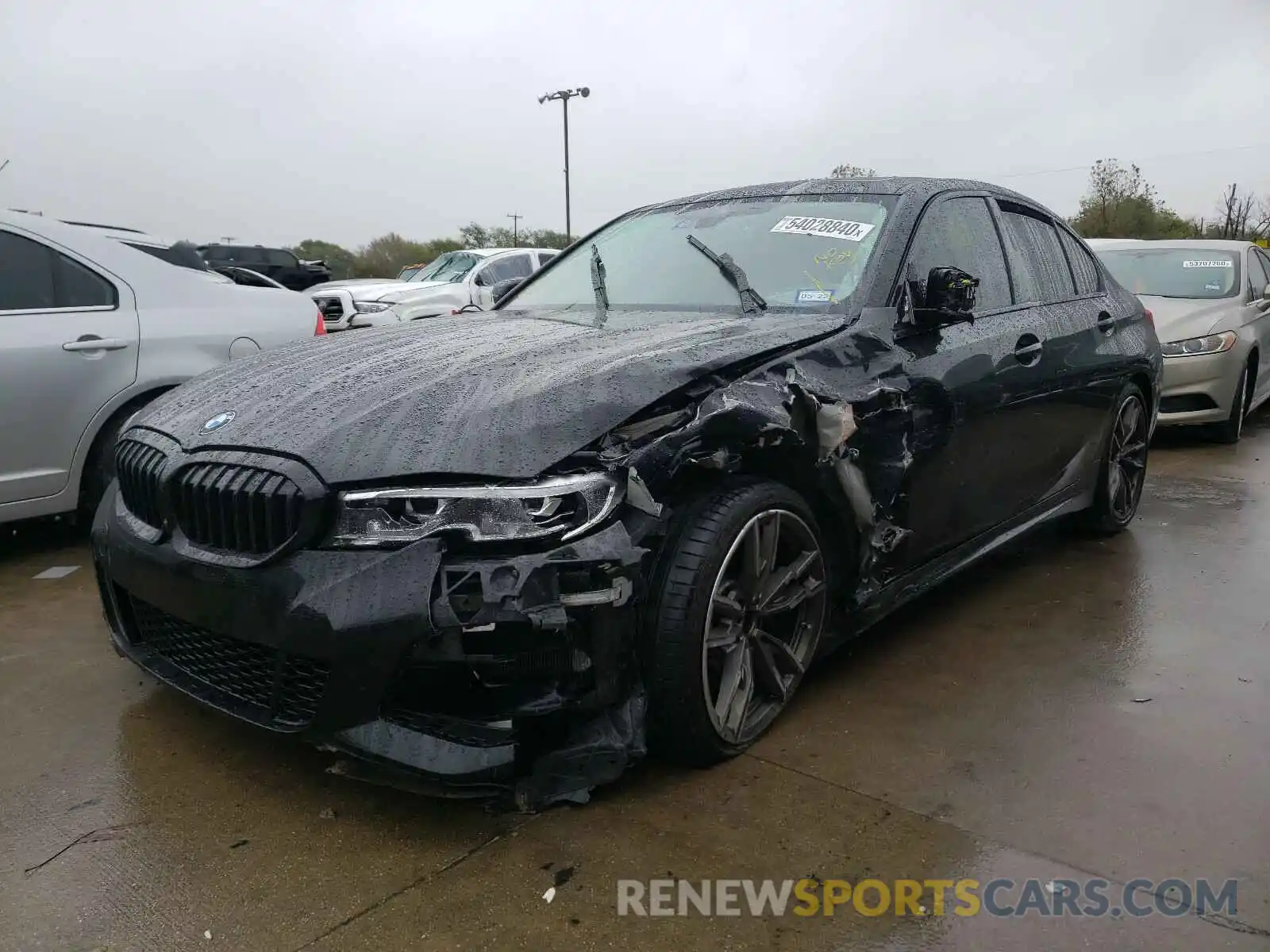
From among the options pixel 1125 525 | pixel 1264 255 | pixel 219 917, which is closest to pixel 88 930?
pixel 219 917

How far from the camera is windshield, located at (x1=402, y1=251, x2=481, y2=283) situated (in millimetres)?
14070

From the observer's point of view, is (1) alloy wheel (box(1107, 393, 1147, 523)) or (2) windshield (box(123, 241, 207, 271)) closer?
(1) alloy wheel (box(1107, 393, 1147, 523))

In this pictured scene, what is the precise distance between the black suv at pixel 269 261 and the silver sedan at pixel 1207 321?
37.3 feet

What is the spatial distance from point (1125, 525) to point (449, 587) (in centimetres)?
417

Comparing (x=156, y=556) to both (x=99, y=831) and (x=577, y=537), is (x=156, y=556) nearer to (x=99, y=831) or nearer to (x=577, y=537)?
(x=99, y=831)

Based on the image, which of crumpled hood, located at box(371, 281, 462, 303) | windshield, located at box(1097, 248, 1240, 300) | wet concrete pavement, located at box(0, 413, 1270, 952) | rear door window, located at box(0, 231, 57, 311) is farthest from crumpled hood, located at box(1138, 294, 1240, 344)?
crumpled hood, located at box(371, 281, 462, 303)

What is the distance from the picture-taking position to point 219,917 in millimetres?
2084

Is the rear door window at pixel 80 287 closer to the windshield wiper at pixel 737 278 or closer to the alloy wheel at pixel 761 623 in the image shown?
the windshield wiper at pixel 737 278

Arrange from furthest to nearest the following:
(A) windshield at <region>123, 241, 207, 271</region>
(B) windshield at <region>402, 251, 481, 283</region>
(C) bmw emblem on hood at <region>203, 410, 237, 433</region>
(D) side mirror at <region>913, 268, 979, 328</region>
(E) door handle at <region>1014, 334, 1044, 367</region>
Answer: (B) windshield at <region>402, 251, 481, 283</region>
(A) windshield at <region>123, 241, 207, 271</region>
(E) door handle at <region>1014, 334, 1044, 367</region>
(D) side mirror at <region>913, 268, 979, 328</region>
(C) bmw emblem on hood at <region>203, 410, 237, 433</region>

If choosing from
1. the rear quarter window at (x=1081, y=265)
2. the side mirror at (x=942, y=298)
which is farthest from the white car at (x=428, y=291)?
the side mirror at (x=942, y=298)

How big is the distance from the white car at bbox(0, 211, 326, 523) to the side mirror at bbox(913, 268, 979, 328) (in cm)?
341

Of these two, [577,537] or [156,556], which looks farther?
[156,556]

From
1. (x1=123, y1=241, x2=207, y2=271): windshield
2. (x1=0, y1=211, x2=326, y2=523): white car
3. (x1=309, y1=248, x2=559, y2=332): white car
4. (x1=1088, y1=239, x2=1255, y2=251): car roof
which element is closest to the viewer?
(x1=0, y1=211, x2=326, y2=523): white car

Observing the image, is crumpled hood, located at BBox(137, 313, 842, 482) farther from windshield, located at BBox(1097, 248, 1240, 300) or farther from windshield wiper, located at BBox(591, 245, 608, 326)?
windshield, located at BBox(1097, 248, 1240, 300)
